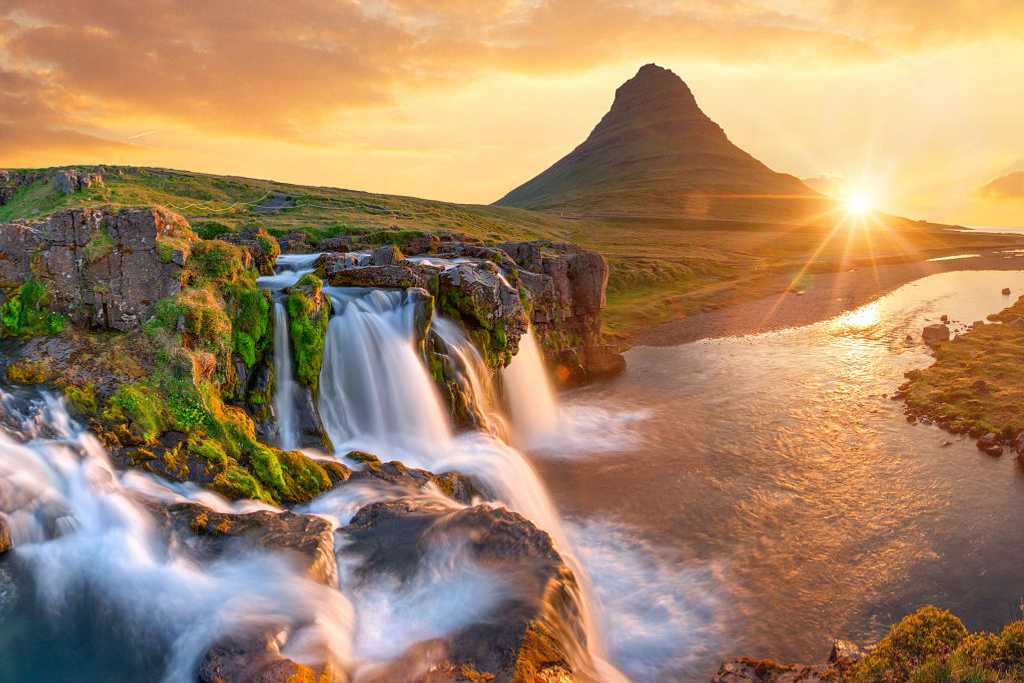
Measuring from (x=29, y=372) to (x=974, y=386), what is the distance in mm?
37652

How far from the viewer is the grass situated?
26.0m

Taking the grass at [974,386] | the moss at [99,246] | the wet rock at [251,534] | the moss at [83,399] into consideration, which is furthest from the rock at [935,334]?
the moss at [83,399]

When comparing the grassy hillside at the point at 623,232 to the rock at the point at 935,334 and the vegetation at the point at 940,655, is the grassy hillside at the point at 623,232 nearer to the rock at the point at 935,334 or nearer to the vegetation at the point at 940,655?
the rock at the point at 935,334

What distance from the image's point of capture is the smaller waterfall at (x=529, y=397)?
29.2 meters

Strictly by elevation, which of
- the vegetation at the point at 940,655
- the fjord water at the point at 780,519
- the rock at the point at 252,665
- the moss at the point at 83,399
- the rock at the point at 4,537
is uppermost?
the moss at the point at 83,399

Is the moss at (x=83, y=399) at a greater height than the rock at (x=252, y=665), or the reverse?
the moss at (x=83, y=399)

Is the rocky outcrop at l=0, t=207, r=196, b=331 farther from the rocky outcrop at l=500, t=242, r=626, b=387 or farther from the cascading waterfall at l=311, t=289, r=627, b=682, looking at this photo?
the rocky outcrop at l=500, t=242, r=626, b=387

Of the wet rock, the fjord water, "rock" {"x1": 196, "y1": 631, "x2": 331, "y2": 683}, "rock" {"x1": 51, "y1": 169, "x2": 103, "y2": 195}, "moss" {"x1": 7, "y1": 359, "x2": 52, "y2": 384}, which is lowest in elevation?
the fjord water

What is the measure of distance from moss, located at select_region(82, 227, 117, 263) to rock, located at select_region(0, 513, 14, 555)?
27.2ft

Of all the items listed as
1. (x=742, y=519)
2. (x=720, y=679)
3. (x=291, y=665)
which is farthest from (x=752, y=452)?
(x=291, y=665)

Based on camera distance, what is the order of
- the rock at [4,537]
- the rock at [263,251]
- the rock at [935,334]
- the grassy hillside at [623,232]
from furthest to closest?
the grassy hillside at [623,232] < the rock at [935,334] < the rock at [263,251] < the rock at [4,537]

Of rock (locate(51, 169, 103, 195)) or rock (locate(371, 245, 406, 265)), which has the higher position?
rock (locate(51, 169, 103, 195))

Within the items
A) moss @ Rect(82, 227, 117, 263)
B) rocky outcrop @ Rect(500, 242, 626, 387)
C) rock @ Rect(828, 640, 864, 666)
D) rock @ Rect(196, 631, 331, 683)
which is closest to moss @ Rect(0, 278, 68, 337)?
moss @ Rect(82, 227, 117, 263)

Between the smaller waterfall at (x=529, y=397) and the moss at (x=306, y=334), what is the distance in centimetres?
1115
